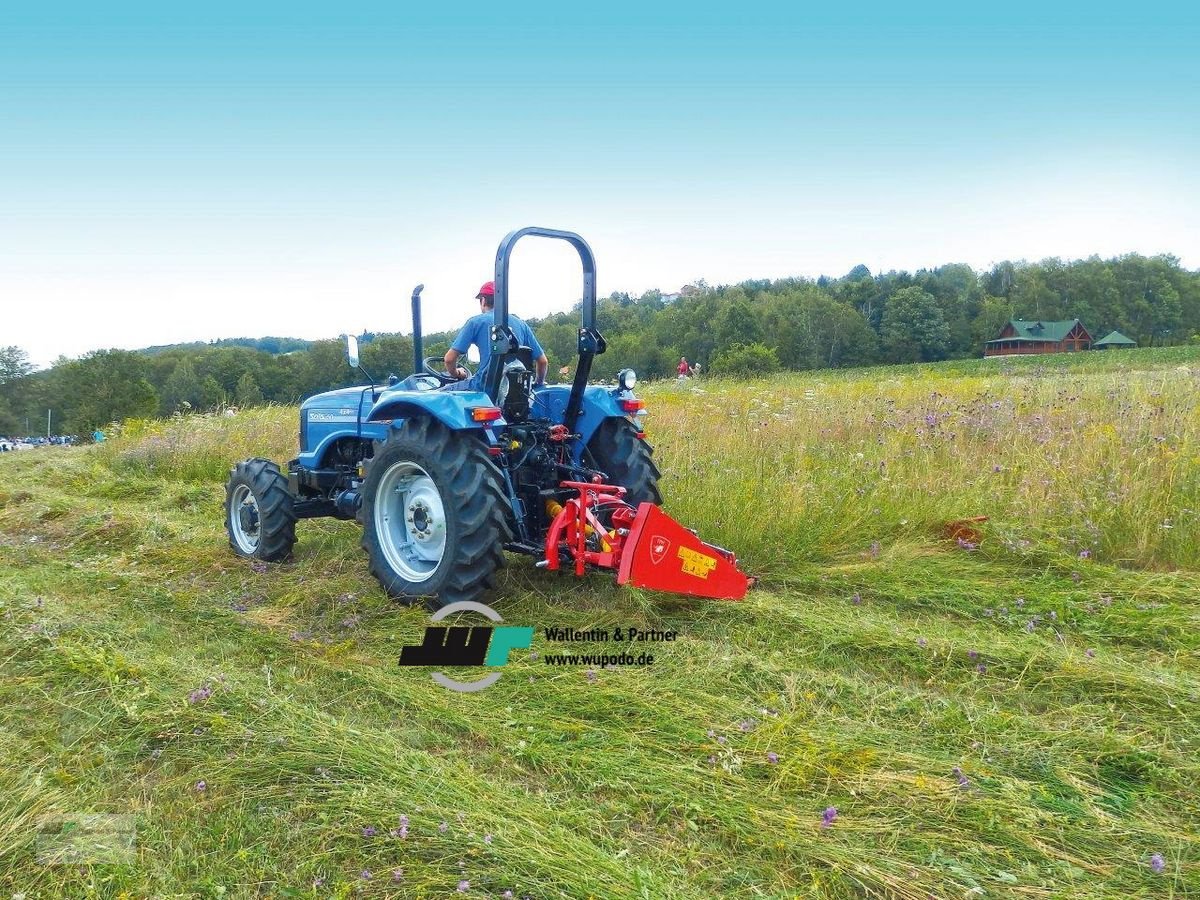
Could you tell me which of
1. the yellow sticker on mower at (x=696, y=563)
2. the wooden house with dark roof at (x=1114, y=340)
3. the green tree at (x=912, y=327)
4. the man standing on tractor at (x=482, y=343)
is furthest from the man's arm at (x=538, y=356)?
the wooden house with dark roof at (x=1114, y=340)

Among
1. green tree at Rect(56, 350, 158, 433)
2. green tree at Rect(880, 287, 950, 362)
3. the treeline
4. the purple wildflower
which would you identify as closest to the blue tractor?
the purple wildflower

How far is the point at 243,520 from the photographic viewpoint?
19.2 ft

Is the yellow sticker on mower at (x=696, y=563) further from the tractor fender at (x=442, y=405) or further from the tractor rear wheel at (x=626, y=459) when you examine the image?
the tractor fender at (x=442, y=405)

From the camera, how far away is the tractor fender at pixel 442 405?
4.06 m

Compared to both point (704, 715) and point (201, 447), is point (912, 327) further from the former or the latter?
point (704, 715)

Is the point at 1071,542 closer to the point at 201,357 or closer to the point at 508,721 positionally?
the point at 508,721

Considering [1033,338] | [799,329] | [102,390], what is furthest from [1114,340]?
[102,390]

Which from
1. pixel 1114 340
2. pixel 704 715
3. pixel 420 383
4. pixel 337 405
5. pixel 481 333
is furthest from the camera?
pixel 1114 340

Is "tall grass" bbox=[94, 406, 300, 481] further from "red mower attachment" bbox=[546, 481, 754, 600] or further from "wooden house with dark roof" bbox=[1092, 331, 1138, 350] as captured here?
"wooden house with dark roof" bbox=[1092, 331, 1138, 350]

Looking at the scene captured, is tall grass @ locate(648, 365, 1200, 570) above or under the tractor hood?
under

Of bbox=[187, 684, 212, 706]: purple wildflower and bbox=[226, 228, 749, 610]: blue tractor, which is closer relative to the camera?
bbox=[187, 684, 212, 706]: purple wildflower

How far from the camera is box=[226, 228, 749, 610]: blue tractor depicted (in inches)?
154

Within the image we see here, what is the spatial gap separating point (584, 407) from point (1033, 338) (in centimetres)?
5221

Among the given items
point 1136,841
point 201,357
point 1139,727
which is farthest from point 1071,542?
point 201,357
